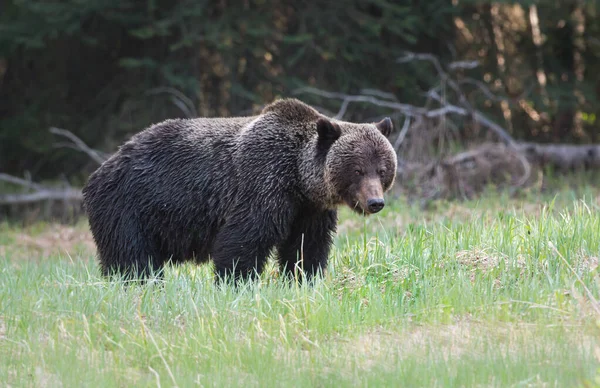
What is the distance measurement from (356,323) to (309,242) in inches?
62.3

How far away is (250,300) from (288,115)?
6.52ft

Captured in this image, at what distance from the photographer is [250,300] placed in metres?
5.75

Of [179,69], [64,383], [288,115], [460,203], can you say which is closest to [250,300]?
[64,383]

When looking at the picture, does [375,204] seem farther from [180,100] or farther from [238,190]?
[180,100]

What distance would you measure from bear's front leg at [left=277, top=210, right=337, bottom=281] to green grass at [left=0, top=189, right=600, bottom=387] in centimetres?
21

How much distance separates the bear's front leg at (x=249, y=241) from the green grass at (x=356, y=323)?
240mm

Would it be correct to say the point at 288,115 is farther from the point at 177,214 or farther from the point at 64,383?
the point at 64,383

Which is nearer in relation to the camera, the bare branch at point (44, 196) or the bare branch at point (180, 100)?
the bare branch at point (180, 100)

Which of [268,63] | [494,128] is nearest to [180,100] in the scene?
[268,63]

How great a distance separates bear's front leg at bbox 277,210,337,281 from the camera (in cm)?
687

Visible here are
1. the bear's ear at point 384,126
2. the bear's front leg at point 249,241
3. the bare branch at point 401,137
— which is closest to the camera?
the bear's front leg at point 249,241

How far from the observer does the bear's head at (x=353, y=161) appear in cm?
668

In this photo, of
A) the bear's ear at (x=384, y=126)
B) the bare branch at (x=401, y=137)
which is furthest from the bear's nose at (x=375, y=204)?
the bare branch at (x=401, y=137)

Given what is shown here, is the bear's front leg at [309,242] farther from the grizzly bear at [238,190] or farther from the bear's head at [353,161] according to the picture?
the bear's head at [353,161]
